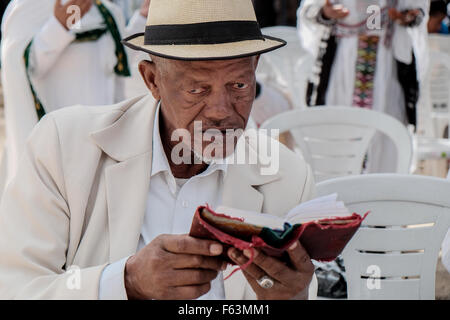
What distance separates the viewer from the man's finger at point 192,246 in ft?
4.88

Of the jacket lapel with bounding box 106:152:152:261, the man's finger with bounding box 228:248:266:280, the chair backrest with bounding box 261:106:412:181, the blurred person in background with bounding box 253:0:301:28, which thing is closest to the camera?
the man's finger with bounding box 228:248:266:280

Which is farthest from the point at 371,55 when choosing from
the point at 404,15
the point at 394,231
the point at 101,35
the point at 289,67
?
the point at 394,231

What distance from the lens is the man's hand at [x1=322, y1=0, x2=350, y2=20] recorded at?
15.1ft

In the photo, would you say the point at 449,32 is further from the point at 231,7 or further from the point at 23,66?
the point at 231,7

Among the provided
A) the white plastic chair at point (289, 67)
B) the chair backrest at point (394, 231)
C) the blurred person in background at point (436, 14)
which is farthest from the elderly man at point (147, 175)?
the blurred person in background at point (436, 14)

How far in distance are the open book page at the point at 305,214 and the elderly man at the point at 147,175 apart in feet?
0.52

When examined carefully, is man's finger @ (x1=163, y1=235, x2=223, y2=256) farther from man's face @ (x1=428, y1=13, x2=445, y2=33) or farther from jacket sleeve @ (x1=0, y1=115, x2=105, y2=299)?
man's face @ (x1=428, y1=13, x2=445, y2=33)

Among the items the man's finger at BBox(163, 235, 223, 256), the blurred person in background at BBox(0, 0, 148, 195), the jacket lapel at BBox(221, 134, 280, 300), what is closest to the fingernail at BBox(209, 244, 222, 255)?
the man's finger at BBox(163, 235, 223, 256)

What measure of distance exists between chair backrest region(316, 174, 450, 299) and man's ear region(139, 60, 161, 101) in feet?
Result: 2.18

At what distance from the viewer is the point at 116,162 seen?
1950 mm

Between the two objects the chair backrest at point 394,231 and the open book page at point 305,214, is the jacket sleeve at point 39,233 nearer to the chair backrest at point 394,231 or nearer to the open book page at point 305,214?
the open book page at point 305,214
